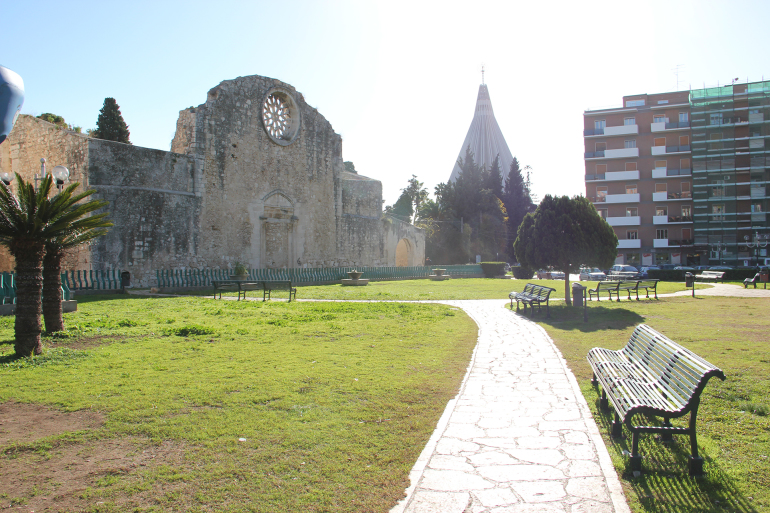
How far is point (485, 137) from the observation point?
3270 inches

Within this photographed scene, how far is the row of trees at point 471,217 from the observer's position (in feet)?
172

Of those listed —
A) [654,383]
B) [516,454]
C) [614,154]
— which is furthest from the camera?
[614,154]

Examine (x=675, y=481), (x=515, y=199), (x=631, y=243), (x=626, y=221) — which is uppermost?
(x=515, y=199)

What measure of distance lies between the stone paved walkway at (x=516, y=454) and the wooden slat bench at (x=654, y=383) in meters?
0.34

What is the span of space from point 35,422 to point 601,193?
5036cm

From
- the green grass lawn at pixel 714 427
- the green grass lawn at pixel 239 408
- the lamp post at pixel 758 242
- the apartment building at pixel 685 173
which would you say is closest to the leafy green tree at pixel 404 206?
the apartment building at pixel 685 173

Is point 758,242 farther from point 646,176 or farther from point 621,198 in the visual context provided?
point 621,198

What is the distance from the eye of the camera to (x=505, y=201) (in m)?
60.4

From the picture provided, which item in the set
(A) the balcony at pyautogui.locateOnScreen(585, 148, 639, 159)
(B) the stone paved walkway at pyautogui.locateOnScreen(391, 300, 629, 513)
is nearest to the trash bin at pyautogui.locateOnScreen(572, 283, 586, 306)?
(B) the stone paved walkway at pyautogui.locateOnScreen(391, 300, 629, 513)

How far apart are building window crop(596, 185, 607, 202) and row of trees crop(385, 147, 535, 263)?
9803mm

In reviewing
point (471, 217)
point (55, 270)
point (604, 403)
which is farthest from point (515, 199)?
point (604, 403)

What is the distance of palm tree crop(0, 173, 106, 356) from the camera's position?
20.4ft

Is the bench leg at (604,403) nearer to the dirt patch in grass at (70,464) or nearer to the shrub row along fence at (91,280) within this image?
the dirt patch in grass at (70,464)

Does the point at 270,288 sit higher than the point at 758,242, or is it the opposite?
the point at 758,242
